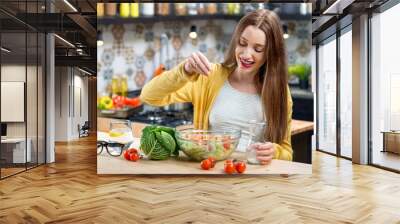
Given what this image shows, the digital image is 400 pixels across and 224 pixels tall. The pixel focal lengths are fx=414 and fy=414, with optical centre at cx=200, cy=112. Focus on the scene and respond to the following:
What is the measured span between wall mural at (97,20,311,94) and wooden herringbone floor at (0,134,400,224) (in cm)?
127

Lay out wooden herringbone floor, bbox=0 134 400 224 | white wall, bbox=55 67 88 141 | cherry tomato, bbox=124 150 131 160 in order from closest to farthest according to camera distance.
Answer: wooden herringbone floor, bbox=0 134 400 224 < cherry tomato, bbox=124 150 131 160 < white wall, bbox=55 67 88 141

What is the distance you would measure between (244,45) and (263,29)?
0.96ft

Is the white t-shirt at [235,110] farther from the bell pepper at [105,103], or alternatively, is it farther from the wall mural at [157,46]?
the bell pepper at [105,103]

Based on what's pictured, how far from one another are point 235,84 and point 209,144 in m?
0.82

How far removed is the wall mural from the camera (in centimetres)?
499

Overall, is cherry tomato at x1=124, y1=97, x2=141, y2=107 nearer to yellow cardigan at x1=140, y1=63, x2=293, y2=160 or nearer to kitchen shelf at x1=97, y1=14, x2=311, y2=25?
yellow cardigan at x1=140, y1=63, x2=293, y2=160

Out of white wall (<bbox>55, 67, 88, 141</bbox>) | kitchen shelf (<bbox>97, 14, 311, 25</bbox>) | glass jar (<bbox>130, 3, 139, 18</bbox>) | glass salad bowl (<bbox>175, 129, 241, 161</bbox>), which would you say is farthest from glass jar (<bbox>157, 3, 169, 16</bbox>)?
white wall (<bbox>55, 67, 88, 141</bbox>)

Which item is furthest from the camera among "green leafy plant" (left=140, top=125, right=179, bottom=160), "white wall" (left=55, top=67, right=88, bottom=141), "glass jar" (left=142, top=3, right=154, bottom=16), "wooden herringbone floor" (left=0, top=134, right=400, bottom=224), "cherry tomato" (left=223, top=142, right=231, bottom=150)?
"white wall" (left=55, top=67, right=88, bottom=141)

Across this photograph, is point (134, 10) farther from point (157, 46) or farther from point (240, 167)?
point (240, 167)

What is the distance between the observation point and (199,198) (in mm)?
3953

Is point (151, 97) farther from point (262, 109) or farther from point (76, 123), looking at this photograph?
point (76, 123)

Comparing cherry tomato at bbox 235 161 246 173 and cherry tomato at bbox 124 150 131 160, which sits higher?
cherry tomato at bbox 124 150 131 160

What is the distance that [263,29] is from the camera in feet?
15.9

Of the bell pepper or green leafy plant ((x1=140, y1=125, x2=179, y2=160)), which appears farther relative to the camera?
the bell pepper
